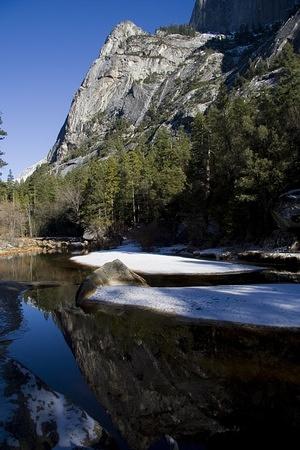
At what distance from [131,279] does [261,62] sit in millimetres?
134675

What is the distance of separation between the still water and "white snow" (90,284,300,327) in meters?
0.65

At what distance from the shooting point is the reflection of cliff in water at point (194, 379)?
6.52 metres

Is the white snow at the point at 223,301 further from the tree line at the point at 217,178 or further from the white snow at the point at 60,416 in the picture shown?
the tree line at the point at 217,178

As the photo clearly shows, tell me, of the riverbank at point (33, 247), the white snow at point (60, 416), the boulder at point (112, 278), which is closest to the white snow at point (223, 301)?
the boulder at point (112, 278)

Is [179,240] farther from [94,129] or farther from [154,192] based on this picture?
[94,129]

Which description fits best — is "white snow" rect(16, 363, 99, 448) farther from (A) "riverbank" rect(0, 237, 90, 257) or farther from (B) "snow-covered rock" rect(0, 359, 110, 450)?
(A) "riverbank" rect(0, 237, 90, 257)

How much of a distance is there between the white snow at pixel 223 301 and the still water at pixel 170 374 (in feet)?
2.14

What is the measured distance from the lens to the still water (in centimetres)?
653

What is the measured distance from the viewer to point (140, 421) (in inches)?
267

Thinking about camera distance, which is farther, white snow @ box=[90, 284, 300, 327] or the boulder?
the boulder

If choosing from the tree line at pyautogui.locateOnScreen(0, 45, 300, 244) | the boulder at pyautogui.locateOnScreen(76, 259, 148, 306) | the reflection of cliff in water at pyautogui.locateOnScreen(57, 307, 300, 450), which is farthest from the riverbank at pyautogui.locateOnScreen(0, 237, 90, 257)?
the reflection of cliff in water at pyautogui.locateOnScreen(57, 307, 300, 450)

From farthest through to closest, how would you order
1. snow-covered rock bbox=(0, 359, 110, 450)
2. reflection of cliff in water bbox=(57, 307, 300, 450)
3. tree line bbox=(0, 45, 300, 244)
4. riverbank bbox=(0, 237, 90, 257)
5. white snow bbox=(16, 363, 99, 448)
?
riverbank bbox=(0, 237, 90, 257)
tree line bbox=(0, 45, 300, 244)
reflection of cliff in water bbox=(57, 307, 300, 450)
white snow bbox=(16, 363, 99, 448)
snow-covered rock bbox=(0, 359, 110, 450)

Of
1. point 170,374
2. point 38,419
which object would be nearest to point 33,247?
point 170,374

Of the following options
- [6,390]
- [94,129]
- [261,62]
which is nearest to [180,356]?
[6,390]
